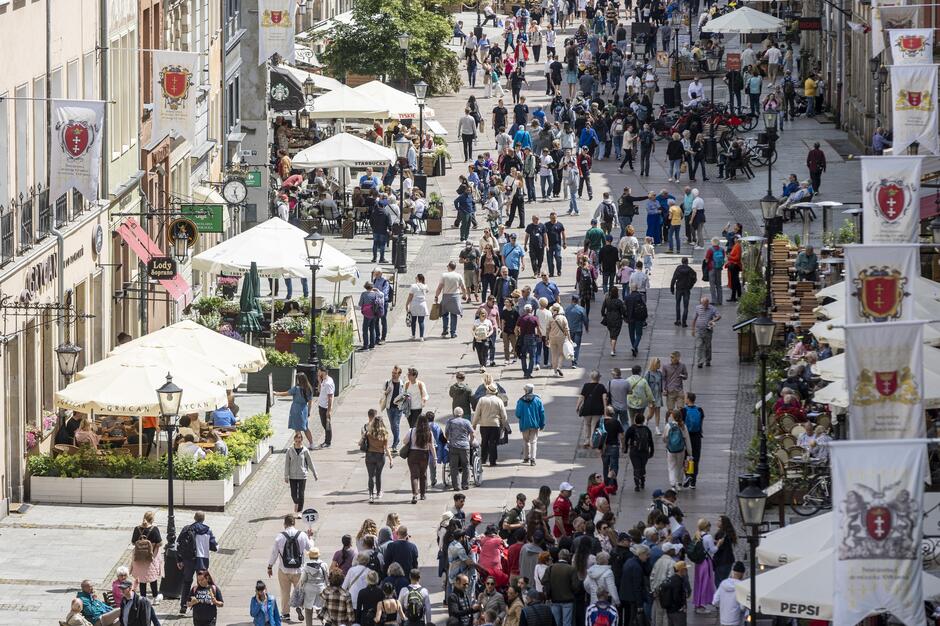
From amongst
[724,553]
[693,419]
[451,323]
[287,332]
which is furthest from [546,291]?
[724,553]

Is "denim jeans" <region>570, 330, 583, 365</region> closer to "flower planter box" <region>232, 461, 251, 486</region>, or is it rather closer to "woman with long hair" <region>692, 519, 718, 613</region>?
"flower planter box" <region>232, 461, 251, 486</region>

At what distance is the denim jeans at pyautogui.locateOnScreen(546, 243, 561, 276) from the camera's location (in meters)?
51.0

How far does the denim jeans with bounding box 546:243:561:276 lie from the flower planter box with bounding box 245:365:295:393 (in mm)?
9861

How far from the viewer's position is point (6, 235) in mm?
34656

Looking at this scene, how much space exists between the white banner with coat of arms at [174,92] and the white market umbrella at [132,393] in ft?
27.4

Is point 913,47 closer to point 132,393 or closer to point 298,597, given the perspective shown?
point 132,393

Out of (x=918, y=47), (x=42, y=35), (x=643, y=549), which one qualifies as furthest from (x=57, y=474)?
(x=918, y=47)

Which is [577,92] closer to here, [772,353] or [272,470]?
[772,353]

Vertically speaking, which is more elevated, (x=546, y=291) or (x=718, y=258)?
(x=718, y=258)

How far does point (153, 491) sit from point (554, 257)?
1836cm

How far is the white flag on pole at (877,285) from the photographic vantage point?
90.6 ft

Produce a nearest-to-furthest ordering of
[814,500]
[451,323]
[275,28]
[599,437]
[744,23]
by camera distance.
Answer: [814,500] → [599,437] → [451,323] → [275,28] → [744,23]

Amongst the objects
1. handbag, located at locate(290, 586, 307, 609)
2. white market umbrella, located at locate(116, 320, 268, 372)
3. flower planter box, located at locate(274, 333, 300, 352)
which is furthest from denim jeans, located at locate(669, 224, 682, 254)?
handbag, located at locate(290, 586, 307, 609)

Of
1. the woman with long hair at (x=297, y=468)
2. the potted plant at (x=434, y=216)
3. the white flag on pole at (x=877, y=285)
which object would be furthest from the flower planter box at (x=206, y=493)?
the potted plant at (x=434, y=216)
